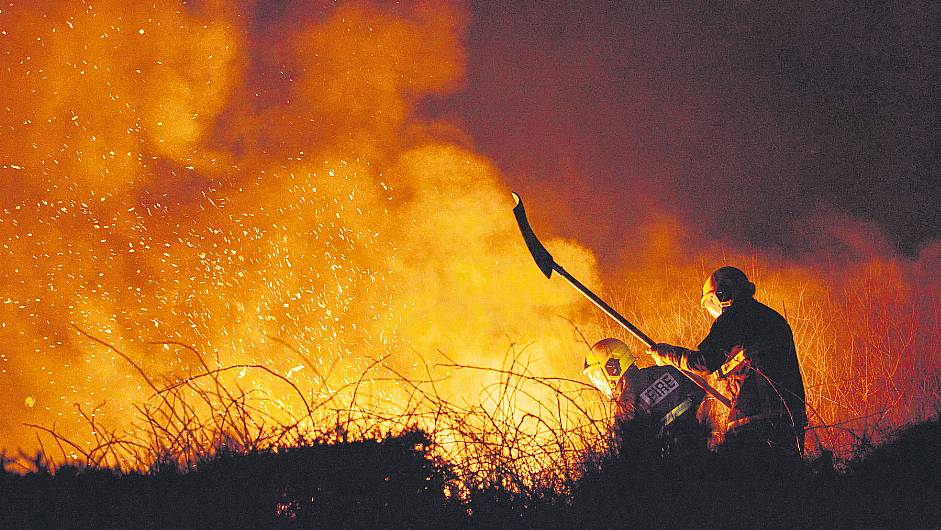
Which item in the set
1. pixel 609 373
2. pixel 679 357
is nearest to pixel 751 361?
pixel 679 357

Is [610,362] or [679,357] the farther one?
[610,362]

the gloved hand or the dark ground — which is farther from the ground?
the gloved hand

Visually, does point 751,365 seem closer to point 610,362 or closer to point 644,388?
point 644,388

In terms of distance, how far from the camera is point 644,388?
671cm

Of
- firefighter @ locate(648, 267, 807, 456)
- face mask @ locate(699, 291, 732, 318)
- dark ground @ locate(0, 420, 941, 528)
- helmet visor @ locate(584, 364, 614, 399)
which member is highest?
face mask @ locate(699, 291, 732, 318)

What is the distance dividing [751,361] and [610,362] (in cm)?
156

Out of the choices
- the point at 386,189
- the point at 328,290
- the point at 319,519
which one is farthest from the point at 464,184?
the point at 319,519

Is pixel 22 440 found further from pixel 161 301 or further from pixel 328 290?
pixel 328 290

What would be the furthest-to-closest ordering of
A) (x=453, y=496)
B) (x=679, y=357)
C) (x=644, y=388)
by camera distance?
(x=644, y=388)
(x=679, y=357)
(x=453, y=496)

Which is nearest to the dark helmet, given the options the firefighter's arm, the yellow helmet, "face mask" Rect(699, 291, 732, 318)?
"face mask" Rect(699, 291, 732, 318)

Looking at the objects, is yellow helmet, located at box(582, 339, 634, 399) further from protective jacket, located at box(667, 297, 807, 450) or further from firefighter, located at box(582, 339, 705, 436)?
protective jacket, located at box(667, 297, 807, 450)

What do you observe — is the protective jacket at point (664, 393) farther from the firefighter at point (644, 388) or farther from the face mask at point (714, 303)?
the face mask at point (714, 303)

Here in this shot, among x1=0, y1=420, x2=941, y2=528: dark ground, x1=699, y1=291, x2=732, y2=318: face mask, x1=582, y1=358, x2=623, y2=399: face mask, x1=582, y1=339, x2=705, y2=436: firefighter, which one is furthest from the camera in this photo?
x1=582, y1=358, x2=623, y2=399: face mask

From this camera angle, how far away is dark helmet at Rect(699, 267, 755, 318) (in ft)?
20.6
